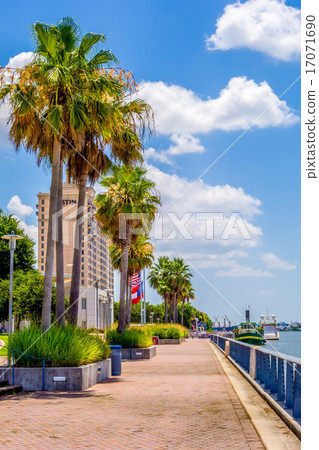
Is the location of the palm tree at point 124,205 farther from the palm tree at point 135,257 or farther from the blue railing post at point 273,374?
the blue railing post at point 273,374

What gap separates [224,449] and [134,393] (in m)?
6.61

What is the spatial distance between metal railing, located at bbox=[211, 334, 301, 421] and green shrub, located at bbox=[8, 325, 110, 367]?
4.74 metres

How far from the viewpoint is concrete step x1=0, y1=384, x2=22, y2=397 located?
42.6 ft

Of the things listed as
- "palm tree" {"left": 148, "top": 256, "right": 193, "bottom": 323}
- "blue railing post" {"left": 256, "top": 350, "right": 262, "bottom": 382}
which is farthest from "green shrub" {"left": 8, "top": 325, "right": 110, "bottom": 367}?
"palm tree" {"left": 148, "top": 256, "right": 193, "bottom": 323}

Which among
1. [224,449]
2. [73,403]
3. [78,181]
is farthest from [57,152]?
[224,449]

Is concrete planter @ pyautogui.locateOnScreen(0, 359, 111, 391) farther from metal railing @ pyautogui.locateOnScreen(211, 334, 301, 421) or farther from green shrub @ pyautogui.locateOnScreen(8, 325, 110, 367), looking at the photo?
metal railing @ pyautogui.locateOnScreen(211, 334, 301, 421)

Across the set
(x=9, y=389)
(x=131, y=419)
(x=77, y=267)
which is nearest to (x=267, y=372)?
(x=131, y=419)

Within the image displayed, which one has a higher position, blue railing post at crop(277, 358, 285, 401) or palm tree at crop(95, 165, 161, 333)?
palm tree at crop(95, 165, 161, 333)

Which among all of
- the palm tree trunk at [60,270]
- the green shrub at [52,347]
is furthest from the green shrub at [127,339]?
the green shrub at [52,347]

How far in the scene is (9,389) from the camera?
13180mm

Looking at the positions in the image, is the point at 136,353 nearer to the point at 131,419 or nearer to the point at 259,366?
the point at 259,366

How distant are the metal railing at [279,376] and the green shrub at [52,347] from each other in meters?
4.74

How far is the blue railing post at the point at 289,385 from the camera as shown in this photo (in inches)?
380
